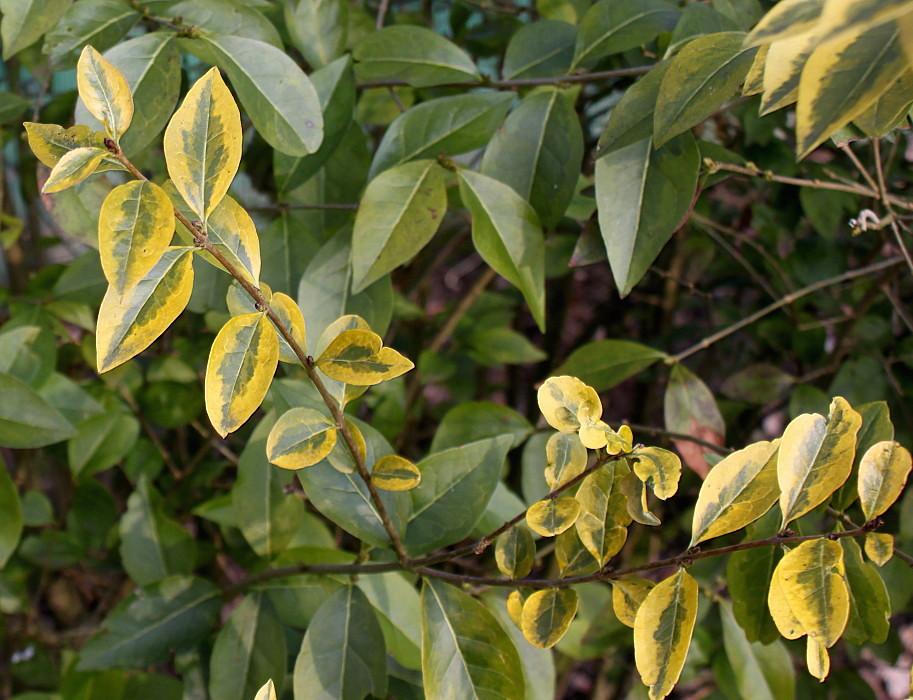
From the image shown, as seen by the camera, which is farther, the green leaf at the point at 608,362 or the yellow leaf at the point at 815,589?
the green leaf at the point at 608,362

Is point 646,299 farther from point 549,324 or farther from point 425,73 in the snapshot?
point 425,73

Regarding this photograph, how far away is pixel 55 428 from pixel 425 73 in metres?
0.42

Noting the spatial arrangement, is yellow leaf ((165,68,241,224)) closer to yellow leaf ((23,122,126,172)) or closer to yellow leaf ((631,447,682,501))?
yellow leaf ((23,122,126,172))

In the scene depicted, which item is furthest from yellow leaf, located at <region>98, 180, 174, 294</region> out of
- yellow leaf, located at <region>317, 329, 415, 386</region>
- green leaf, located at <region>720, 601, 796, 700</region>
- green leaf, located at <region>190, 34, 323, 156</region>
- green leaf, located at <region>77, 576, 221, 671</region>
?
green leaf, located at <region>720, 601, 796, 700</region>

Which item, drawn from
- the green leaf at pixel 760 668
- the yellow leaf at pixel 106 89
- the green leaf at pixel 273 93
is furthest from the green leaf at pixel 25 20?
the green leaf at pixel 760 668

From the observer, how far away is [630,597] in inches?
17.9

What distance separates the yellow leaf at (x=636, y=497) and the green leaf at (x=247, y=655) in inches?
14.3

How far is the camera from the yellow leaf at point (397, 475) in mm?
503

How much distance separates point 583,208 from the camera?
2.60 ft

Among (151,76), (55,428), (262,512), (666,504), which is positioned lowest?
(666,504)

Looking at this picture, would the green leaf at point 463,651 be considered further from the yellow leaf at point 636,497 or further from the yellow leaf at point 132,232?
the yellow leaf at point 132,232

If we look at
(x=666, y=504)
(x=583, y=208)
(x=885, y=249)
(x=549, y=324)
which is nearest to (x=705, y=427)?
(x=583, y=208)

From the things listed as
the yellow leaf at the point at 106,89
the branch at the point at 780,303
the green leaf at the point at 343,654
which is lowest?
the green leaf at the point at 343,654

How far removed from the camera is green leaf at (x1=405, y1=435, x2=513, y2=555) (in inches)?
23.4
